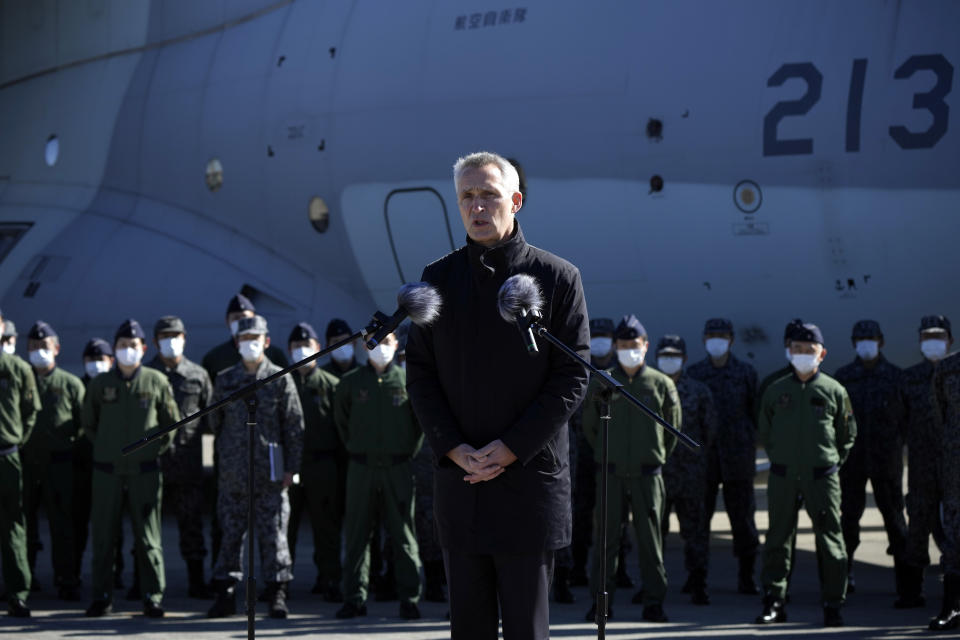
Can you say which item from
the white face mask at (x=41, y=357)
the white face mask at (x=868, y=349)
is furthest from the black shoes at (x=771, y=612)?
the white face mask at (x=41, y=357)

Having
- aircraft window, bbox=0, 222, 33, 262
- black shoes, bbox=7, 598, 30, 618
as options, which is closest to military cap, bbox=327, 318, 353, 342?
black shoes, bbox=7, 598, 30, 618

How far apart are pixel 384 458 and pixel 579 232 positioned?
3049mm

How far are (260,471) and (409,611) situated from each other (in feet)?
3.84

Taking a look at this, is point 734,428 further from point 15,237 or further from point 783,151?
point 15,237

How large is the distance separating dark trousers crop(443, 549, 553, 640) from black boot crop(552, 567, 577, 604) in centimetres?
414

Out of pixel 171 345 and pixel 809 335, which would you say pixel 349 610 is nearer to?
pixel 171 345

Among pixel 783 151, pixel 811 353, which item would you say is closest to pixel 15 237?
pixel 783 151

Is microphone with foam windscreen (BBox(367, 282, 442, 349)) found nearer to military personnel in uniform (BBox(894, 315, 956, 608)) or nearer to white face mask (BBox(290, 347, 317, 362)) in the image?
military personnel in uniform (BBox(894, 315, 956, 608))

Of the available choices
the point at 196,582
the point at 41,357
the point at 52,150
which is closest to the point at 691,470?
the point at 196,582

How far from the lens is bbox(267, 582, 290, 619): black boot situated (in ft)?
23.9

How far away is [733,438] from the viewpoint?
8.52 metres

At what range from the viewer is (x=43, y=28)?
13938 millimetres

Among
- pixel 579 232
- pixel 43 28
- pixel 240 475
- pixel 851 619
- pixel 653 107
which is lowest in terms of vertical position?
pixel 851 619

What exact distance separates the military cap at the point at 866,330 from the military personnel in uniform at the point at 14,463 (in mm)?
5179
